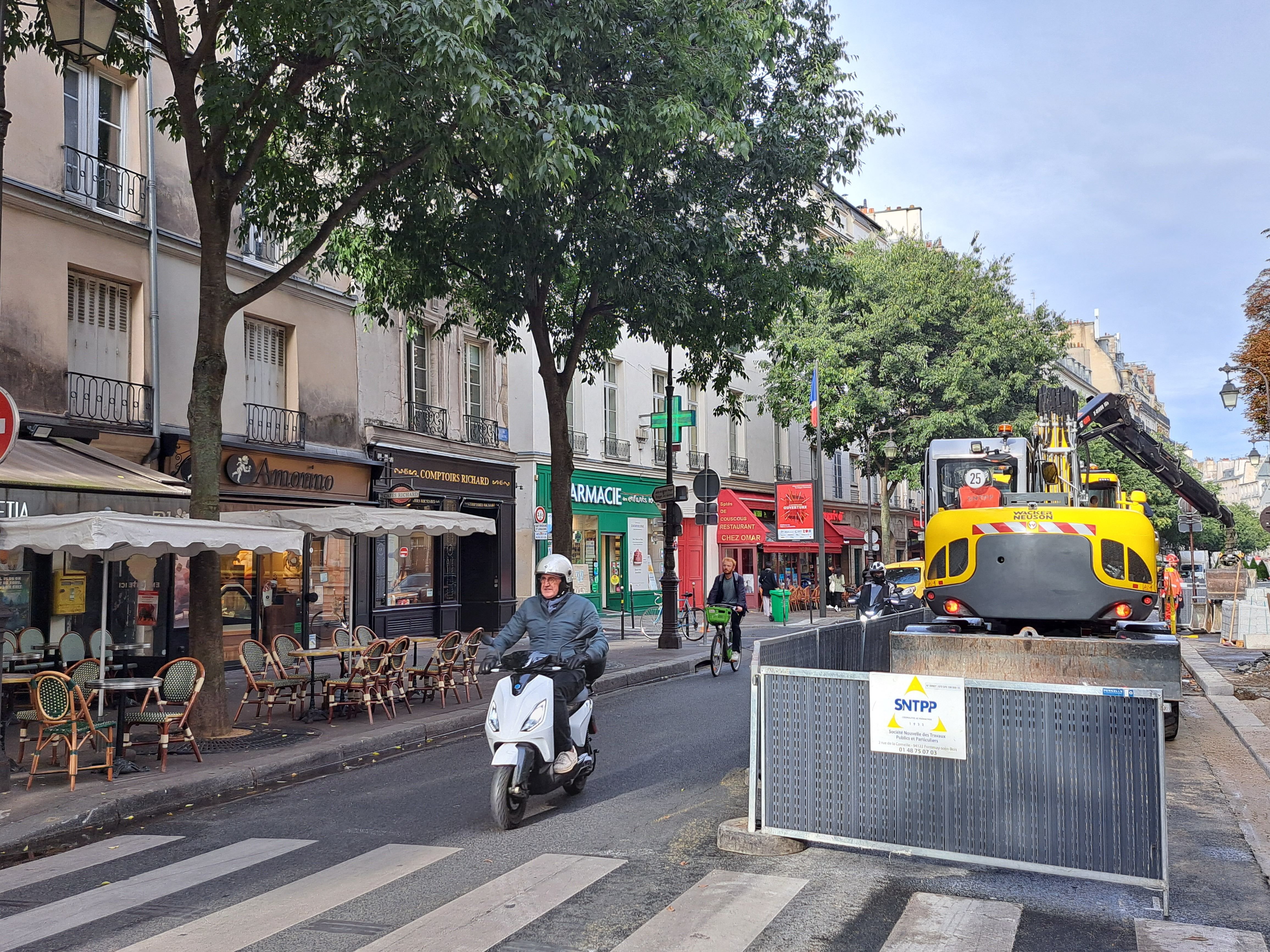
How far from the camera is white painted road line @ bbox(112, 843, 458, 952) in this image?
15.6 feet

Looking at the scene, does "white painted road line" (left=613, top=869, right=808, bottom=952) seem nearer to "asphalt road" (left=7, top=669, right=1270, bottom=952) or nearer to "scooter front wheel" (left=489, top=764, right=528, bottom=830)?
"asphalt road" (left=7, top=669, right=1270, bottom=952)

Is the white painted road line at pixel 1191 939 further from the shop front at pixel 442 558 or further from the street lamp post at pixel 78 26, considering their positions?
the shop front at pixel 442 558

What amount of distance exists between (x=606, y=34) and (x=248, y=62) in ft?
12.8

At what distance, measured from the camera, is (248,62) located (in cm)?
1168

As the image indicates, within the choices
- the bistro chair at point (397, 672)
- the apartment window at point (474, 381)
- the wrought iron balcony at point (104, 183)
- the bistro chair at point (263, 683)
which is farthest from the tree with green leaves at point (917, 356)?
the bistro chair at point (263, 683)

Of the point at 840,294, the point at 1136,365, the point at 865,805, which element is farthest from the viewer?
the point at 1136,365

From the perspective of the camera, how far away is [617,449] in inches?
1208

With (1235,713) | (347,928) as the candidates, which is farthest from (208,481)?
(1235,713)

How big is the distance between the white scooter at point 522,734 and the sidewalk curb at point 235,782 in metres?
2.61

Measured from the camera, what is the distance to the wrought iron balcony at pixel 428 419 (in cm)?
2180

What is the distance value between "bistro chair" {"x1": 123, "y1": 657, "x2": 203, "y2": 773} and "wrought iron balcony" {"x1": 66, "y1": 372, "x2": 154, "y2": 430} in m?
5.75

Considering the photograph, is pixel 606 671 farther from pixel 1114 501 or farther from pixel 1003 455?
pixel 1114 501

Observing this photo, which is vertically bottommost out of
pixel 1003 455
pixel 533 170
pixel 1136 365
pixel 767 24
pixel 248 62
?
pixel 1003 455

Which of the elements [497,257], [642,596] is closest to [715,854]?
[497,257]
